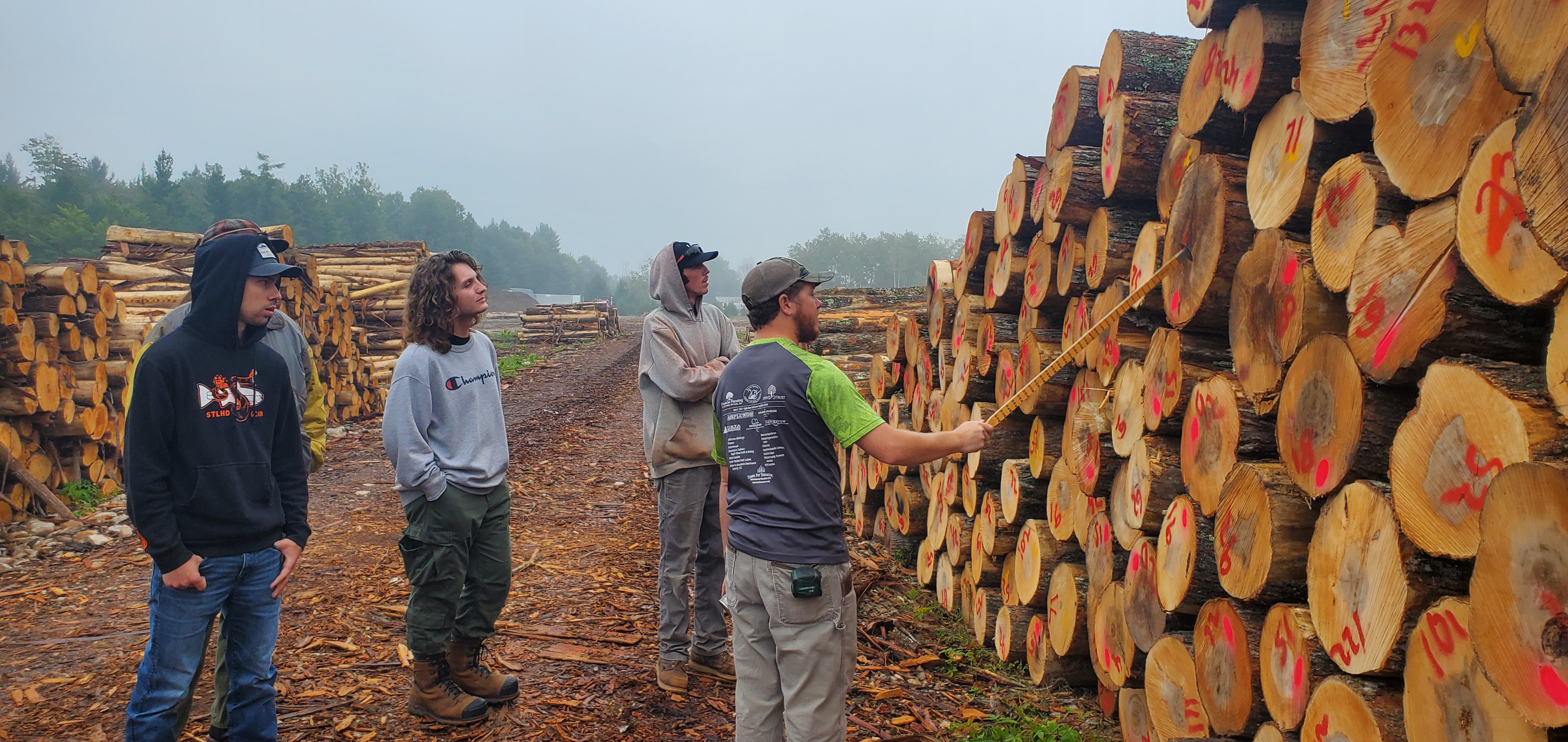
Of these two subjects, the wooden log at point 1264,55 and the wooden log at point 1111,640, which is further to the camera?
the wooden log at point 1111,640

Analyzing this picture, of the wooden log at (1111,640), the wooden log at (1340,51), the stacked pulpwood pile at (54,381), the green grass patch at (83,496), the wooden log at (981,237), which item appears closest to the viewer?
the wooden log at (1340,51)

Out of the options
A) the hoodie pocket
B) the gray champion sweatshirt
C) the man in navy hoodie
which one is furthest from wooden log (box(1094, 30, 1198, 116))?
the hoodie pocket

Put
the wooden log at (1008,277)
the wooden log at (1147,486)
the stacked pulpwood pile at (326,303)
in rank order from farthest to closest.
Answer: the stacked pulpwood pile at (326,303) < the wooden log at (1008,277) < the wooden log at (1147,486)

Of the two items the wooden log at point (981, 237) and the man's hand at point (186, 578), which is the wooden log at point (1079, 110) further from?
the man's hand at point (186, 578)

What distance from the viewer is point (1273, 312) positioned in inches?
106

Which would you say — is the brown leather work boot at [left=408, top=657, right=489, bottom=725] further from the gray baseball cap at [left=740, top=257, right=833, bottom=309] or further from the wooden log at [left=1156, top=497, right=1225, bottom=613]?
the wooden log at [left=1156, top=497, right=1225, bottom=613]

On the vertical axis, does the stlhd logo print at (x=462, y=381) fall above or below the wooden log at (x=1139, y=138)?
below

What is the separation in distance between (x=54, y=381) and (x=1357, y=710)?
10242mm

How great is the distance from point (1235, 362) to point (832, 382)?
1385mm

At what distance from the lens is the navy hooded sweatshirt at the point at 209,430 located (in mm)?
2791

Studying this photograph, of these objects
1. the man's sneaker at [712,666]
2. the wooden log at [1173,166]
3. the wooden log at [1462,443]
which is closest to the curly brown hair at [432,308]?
the man's sneaker at [712,666]

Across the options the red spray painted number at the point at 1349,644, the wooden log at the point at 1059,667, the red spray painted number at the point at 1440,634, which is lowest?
the wooden log at the point at 1059,667

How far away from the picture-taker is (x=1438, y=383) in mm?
1937

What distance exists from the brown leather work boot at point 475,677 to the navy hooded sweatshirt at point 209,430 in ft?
3.82
